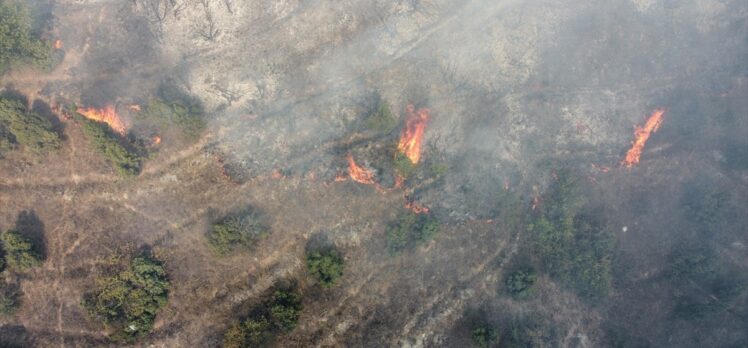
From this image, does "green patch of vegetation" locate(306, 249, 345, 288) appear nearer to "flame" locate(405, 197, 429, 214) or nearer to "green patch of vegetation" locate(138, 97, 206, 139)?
"flame" locate(405, 197, 429, 214)

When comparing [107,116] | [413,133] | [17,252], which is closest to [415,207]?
→ [413,133]

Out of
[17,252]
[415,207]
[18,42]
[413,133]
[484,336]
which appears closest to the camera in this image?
[17,252]

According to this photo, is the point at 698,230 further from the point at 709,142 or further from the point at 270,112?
the point at 270,112

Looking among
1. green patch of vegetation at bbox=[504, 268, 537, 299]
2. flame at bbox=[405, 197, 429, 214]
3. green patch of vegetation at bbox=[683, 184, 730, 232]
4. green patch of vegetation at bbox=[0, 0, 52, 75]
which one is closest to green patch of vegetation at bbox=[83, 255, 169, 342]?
green patch of vegetation at bbox=[0, 0, 52, 75]

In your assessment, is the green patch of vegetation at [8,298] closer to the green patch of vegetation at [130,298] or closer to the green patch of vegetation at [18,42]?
the green patch of vegetation at [130,298]

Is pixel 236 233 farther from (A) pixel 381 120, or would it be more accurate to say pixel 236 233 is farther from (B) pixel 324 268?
(A) pixel 381 120

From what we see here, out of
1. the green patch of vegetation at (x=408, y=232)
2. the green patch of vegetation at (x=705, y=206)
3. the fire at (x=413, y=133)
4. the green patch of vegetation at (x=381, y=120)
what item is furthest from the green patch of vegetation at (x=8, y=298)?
the green patch of vegetation at (x=705, y=206)

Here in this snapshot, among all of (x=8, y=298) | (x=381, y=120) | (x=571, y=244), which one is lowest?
(x=571, y=244)
